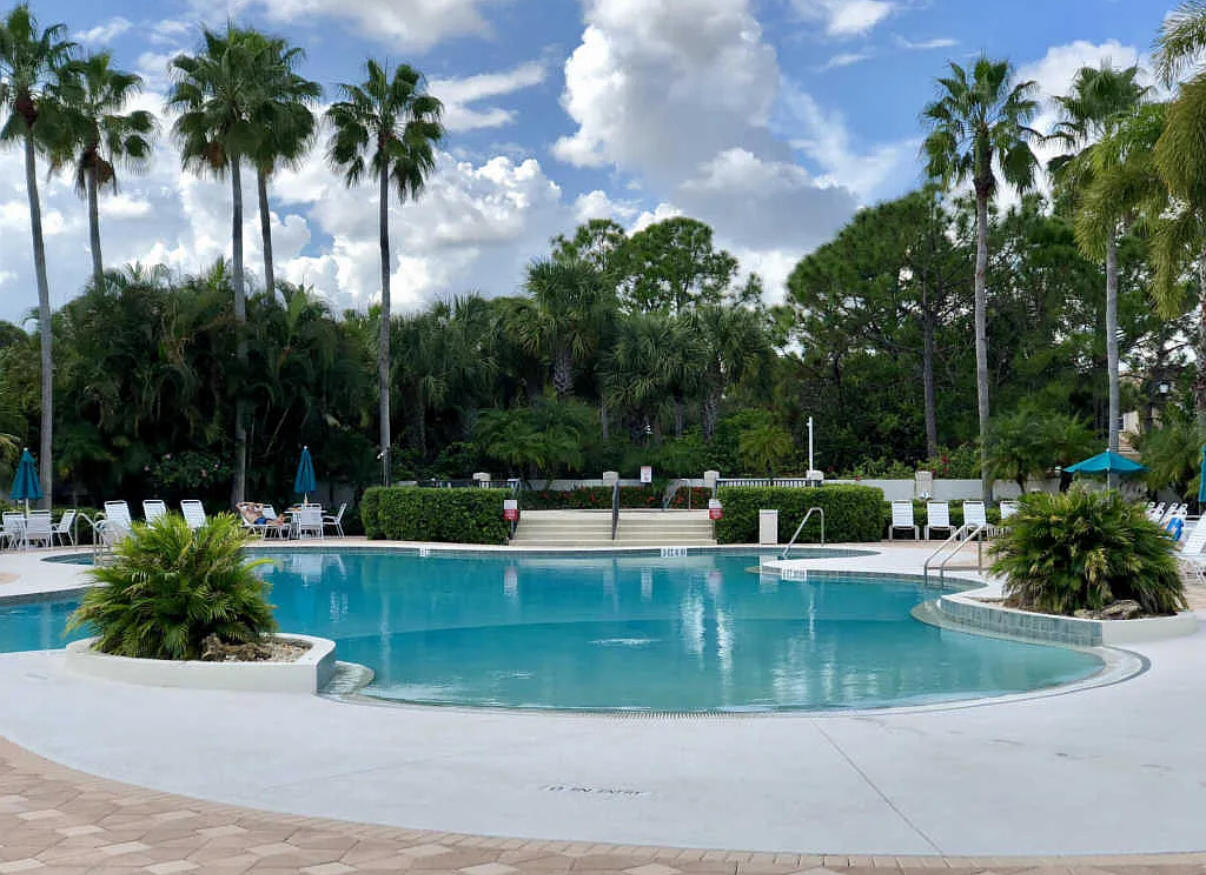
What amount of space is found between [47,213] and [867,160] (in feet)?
58.5

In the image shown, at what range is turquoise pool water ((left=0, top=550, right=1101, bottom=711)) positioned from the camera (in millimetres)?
8250

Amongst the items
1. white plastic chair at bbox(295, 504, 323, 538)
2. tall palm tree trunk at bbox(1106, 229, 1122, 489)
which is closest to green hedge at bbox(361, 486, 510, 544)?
white plastic chair at bbox(295, 504, 323, 538)

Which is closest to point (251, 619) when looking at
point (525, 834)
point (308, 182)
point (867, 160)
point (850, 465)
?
point (525, 834)

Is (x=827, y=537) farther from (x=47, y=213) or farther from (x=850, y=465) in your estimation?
(x=47, y=213)

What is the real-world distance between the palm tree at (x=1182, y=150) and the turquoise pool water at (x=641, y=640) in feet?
18.7

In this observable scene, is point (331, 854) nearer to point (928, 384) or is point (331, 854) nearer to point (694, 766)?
point (694, 766)

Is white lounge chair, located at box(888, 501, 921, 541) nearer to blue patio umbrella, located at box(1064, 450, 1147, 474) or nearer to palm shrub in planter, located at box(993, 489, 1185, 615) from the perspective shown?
blue patio umbrella, located at box(1064, 450, 1147, 474)

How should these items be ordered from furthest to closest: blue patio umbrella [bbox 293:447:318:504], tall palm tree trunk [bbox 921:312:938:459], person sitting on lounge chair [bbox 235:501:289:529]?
tall palm tree trunk [bbox 921:312:938:459] → blue patio umbrella [bbox 293:447:318:504] → person sitting on lounge chair [bbox 235:501:289:529]

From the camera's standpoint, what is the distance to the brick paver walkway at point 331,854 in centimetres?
380

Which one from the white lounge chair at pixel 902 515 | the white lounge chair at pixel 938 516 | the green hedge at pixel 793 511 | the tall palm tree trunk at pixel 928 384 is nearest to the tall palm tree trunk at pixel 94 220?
the green hedge at pixel 793 511

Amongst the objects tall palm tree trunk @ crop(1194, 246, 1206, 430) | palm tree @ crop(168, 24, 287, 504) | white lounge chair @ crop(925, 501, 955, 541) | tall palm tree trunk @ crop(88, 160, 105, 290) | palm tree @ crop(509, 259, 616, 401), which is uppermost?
palm tree @ crop(168, 24, 287, 504)

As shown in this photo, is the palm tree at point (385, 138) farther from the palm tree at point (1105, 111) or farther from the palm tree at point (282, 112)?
the palm tree at point (1105, 111)

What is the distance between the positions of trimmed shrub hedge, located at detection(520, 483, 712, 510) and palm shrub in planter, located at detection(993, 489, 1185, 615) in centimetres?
1654

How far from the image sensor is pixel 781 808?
4.58m
